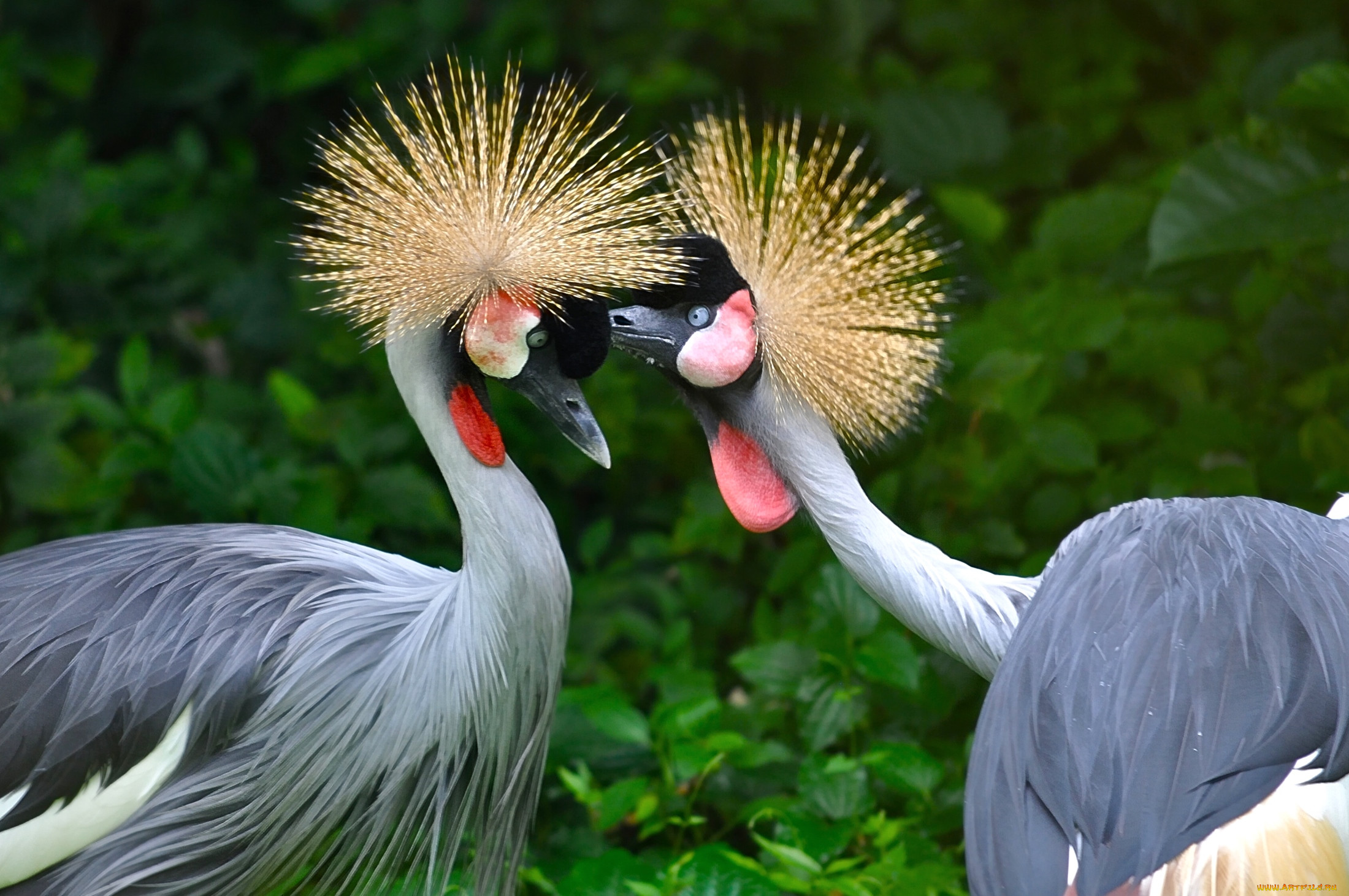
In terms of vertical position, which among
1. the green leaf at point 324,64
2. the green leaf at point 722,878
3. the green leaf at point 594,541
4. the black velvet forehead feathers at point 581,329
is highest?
the green leaf at point 324,64

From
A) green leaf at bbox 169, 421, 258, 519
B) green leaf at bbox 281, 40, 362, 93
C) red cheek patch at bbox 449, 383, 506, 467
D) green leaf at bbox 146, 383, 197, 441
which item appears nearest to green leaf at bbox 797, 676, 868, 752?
red cheek patch at bbox 449, 383, 506, 467

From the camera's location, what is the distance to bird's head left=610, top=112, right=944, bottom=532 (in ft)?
4.99

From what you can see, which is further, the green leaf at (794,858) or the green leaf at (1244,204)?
the green leaf at (1244,204)

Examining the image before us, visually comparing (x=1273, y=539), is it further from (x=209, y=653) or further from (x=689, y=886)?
(x=209, y=653)

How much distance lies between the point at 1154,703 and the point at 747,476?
20.8 inches

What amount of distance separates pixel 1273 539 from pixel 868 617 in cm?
68

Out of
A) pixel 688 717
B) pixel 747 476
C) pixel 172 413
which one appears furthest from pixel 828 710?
pixel 172 413

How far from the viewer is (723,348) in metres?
1.50

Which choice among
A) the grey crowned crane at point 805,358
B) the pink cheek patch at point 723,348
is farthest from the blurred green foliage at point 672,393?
the pink cheek patch at point 723,348

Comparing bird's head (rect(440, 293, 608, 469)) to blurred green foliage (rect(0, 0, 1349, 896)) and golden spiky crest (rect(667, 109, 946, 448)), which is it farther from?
blurred green foliage (rect(0, 0, 1349, 896))

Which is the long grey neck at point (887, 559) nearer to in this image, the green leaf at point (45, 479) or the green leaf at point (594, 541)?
the green leaf at point (594, 541)

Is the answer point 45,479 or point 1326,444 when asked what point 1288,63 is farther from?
point 45,479

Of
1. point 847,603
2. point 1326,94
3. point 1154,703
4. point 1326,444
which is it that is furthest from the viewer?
point 1326,444

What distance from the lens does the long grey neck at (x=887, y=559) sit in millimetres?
1464
